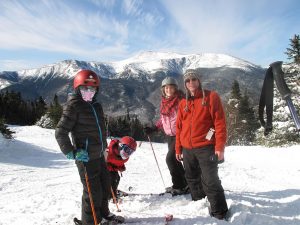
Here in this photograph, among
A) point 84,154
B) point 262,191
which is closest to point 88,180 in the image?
point 84,154

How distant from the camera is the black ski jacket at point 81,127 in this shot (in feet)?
16.1

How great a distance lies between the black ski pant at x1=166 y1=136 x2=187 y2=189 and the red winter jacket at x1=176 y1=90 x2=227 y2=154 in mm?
1122

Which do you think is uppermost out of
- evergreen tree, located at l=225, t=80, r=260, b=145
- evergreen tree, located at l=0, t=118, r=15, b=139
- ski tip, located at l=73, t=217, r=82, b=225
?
evergreen tree, located at l=225, t=80, r=260, b=145

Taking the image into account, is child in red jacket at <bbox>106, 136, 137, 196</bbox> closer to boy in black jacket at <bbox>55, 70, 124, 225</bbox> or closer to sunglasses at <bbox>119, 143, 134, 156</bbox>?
sunglasses at <bbox>119, 143, 134, 156</bbox>

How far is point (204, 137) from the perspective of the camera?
5.50 m

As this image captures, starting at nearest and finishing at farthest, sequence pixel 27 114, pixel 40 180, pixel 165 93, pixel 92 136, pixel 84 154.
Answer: pixel 84 154
pixel 92 136
pixel 165 93
pixel 40 180
pixel 27 114

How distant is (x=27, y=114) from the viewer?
3012 inches

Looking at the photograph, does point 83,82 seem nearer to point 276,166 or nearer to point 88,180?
point 88,180

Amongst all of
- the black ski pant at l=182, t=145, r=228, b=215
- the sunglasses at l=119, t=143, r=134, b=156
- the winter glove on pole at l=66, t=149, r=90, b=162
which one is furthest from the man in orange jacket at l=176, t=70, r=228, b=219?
the winter glove on pole at l=66, t=149, r=90, b=162

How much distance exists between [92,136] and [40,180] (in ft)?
20.6

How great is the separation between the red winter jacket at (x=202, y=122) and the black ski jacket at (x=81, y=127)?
1457 mm

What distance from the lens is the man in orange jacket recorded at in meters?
5.34

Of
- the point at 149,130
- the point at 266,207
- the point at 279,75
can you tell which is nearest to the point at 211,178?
the point at 266,207

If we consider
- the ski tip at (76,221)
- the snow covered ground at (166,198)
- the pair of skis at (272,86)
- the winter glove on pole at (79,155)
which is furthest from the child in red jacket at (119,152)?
the pair of skis at (272,86)
